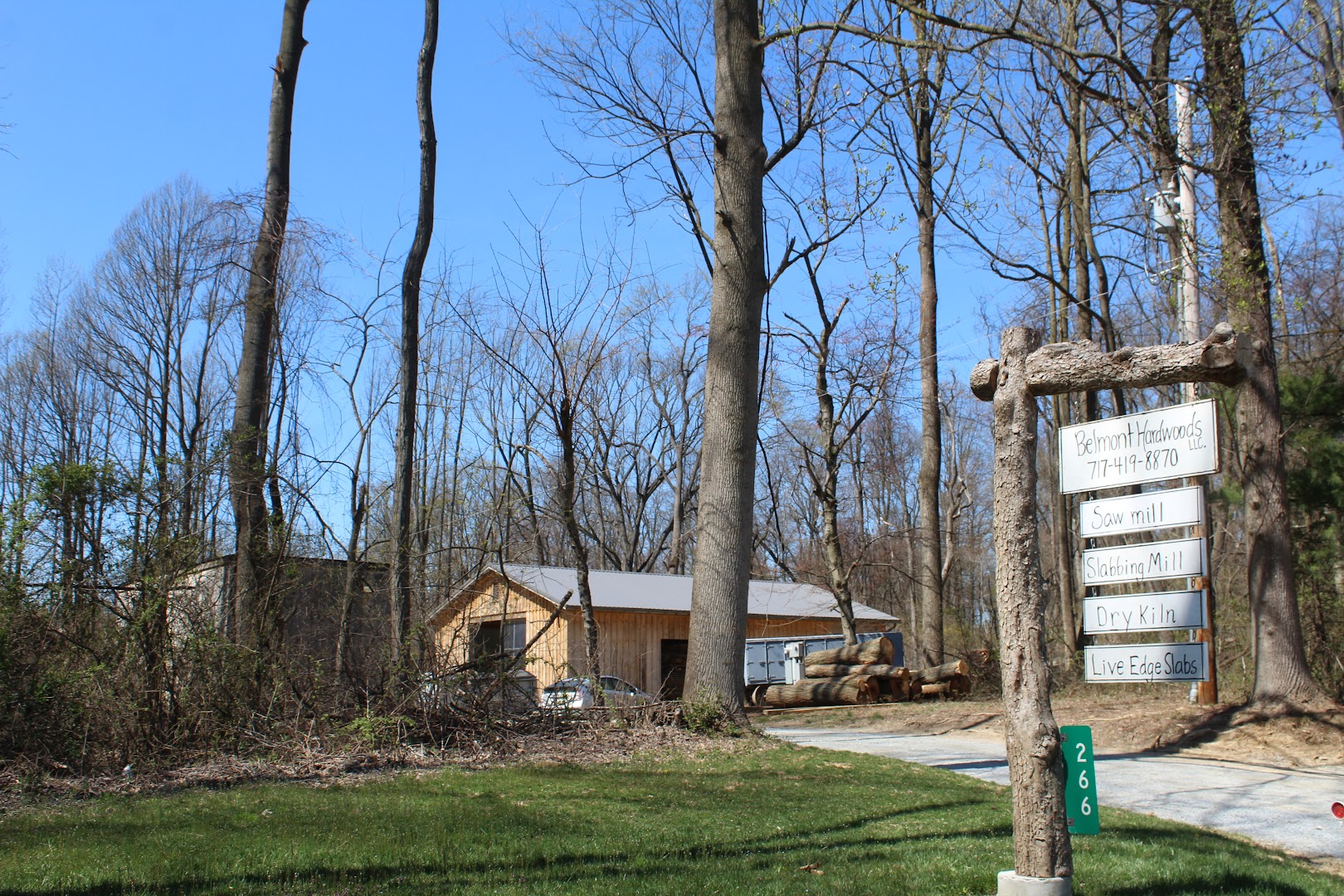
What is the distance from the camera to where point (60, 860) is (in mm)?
4871

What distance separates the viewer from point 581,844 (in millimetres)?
5473

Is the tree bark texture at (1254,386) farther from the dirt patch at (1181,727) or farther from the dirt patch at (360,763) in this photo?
the dirt patch at (360,763)

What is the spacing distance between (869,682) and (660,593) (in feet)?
32.2

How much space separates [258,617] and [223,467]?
2.09 metres

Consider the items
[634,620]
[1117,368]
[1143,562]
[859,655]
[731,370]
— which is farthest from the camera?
[634,620]

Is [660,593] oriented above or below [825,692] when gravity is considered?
above

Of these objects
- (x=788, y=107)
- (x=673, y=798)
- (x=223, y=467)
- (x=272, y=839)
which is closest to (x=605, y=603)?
(x=788, y=107)

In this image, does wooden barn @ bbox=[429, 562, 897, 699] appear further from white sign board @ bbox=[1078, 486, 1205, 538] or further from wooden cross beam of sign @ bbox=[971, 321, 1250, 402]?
wooden cross beam of sign @ bbox=[971, 321, 1250, 402]

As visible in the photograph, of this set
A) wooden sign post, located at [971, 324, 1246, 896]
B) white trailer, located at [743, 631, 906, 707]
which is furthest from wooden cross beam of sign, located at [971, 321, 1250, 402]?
white trailer, located at [743, 631, 906, 707]

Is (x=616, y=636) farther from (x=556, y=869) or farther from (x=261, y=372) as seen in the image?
(x=556, y=869)

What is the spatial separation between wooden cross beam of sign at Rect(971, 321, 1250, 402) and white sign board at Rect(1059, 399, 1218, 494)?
46.4 inches

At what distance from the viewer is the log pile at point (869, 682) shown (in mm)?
20984

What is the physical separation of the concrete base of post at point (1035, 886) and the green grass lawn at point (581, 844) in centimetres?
61

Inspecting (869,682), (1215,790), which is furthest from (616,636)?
(1215,790)
